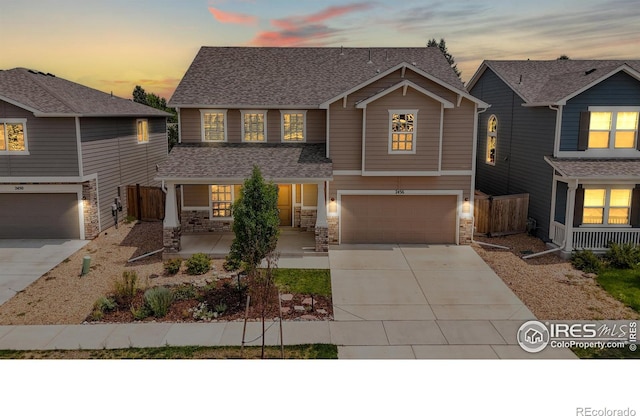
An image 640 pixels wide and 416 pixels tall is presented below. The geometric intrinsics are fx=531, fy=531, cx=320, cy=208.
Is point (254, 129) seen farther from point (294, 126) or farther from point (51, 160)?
point (51, 160)

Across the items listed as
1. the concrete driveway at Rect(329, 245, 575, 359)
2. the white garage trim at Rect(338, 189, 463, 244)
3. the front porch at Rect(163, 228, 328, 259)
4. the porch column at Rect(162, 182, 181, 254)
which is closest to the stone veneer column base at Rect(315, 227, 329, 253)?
the front porch at Rect(163, 228, 328, 259)

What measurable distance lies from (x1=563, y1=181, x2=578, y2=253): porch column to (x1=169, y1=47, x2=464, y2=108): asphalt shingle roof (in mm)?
5116

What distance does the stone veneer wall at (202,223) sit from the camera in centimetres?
1923

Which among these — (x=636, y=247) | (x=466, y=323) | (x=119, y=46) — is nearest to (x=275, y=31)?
(x=119, y=46)

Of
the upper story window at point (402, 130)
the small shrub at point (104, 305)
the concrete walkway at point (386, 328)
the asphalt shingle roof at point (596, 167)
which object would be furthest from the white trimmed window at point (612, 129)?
the small shrub at point (104, 305)

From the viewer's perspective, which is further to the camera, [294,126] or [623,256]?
[294,126]

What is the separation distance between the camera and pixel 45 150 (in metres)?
18.1

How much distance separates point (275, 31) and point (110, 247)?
9.70 m

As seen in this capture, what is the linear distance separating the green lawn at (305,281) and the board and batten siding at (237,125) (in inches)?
237

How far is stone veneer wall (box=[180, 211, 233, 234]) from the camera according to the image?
19.2 meters

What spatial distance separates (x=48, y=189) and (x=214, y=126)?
613 cm

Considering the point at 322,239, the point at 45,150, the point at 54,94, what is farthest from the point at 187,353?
the point at 54,94

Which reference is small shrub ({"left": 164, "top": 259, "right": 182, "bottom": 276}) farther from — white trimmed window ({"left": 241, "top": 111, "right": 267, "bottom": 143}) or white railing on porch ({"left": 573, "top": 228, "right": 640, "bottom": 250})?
white railing on porch ({"left": 573, "top": 228, "right": 640, "bottom": 250})

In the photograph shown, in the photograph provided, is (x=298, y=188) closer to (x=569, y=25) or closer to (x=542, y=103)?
(x=542, y=103)
